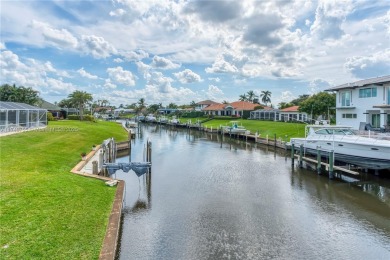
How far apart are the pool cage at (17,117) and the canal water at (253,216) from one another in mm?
16326

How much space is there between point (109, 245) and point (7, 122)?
27.1 meters

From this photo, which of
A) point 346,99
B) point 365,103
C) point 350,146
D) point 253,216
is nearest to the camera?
point 253,216

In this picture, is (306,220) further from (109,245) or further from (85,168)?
(85,168)

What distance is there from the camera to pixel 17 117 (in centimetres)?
3128

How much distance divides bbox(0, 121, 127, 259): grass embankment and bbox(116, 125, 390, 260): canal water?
1.53 m

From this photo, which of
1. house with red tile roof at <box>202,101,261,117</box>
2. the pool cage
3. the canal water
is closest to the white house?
the canal water

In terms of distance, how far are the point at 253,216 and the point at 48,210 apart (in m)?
8.42

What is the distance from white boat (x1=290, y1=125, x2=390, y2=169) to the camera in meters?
18.9

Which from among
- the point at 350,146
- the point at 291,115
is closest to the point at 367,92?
the point at 350,146

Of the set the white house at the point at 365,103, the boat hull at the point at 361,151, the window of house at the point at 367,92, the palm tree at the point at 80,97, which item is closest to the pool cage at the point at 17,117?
the palm tree at the point at 80,97

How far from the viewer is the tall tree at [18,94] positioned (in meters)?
53.1

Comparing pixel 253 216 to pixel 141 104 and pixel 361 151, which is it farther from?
pixel 141 104

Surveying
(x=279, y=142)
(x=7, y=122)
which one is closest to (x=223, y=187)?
(x=279, y=142)

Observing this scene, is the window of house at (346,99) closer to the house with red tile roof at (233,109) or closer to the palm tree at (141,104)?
the house with red tile roof at (233,109)
